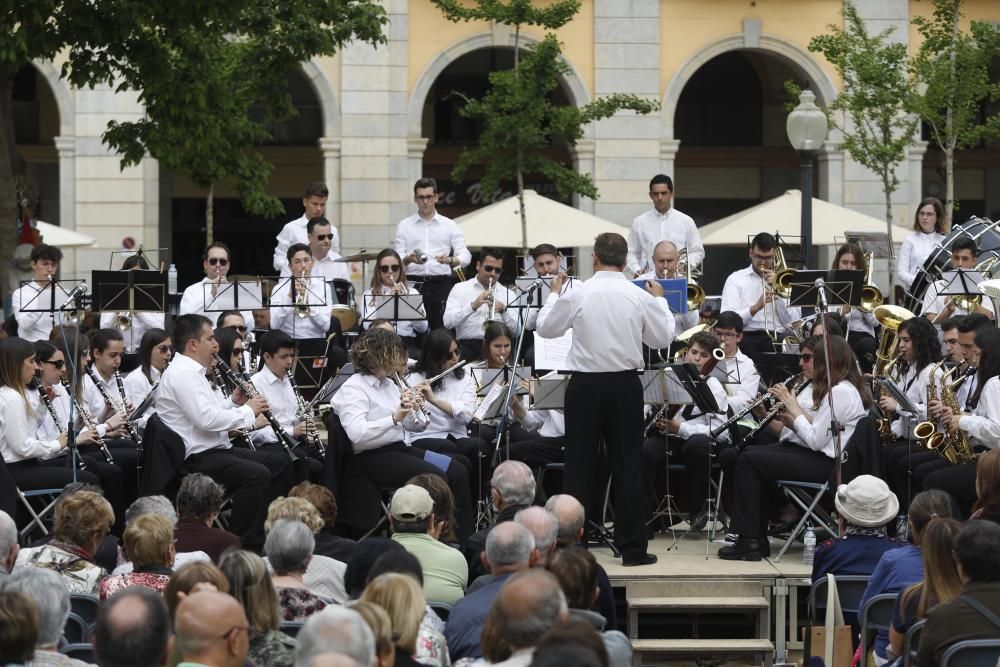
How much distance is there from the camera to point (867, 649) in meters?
8.59

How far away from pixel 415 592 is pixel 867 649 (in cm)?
300

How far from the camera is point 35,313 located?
15594 mm

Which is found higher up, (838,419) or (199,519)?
(838,419)

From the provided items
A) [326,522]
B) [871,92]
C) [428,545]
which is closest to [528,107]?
[871,92]

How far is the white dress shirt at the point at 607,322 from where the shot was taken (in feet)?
35.4

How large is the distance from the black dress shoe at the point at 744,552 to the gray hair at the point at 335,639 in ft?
21.0

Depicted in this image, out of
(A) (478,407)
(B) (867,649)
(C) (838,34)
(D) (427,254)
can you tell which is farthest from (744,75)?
(B) (867,649)

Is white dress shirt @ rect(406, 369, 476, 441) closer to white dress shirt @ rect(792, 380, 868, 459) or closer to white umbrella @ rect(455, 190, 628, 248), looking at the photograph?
white dress shirt @ rect(792, 380, 868, 459)

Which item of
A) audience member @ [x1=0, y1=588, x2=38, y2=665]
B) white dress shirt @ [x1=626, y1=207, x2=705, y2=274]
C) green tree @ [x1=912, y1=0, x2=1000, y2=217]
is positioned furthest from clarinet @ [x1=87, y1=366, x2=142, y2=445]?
green tree @ [x1=912, y1=0, x2=1000, y2=217]

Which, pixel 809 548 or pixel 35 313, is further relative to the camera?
pixel 35 313

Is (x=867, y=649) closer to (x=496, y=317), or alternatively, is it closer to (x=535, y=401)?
(x=535, y=401)

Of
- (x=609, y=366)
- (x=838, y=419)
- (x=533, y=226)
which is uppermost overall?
(x=533, y=226)

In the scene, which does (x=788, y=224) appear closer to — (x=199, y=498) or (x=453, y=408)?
(x=453, y=408)

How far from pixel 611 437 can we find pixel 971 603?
406 cm
